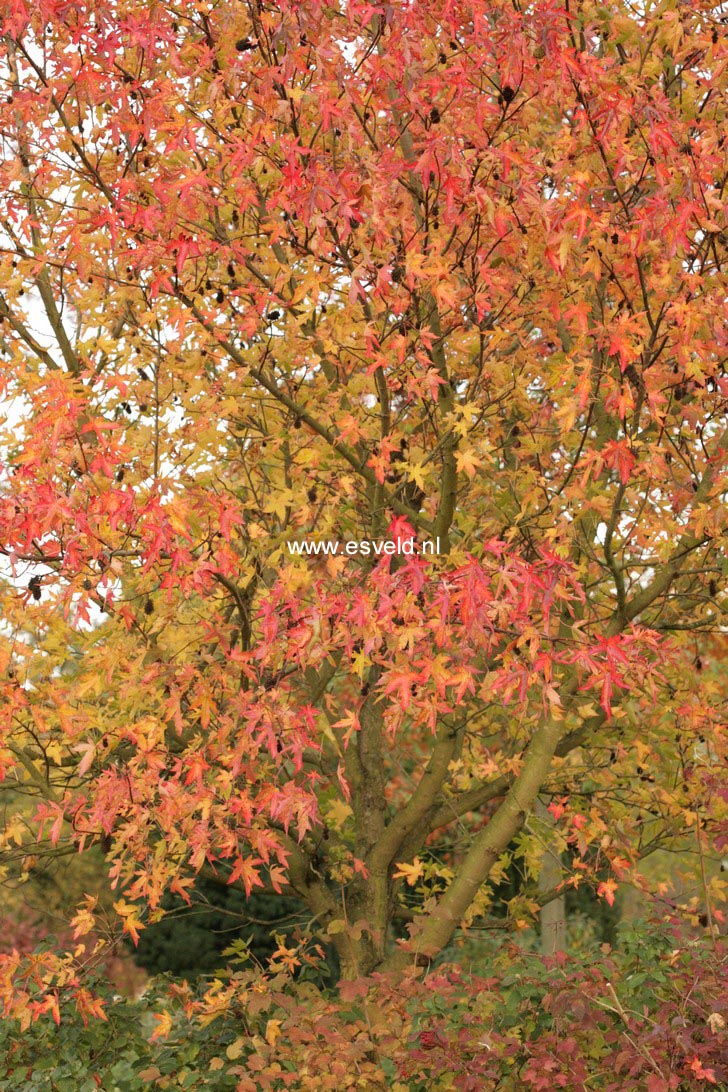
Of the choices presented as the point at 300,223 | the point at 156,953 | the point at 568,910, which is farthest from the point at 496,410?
the point at 568,910

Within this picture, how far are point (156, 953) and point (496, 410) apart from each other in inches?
264

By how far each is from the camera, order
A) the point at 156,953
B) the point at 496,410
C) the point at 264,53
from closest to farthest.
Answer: the point at 264,53 < the point at 496,410 < the point at 156,953

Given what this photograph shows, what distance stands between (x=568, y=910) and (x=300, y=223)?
34.9ft

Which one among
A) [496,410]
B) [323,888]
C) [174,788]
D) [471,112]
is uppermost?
[471,112]

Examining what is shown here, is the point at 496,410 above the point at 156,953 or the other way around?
above

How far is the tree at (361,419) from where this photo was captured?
4.31 meters

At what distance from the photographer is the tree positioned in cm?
431

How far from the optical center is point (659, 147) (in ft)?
14.4

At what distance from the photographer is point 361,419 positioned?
19.6 ft

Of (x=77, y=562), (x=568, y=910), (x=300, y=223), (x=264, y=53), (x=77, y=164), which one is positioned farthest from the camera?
(x=568, y=910)

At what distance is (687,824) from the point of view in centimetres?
654

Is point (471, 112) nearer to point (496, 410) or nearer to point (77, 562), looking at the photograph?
point (496, 410)

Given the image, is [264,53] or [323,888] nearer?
[264,53]

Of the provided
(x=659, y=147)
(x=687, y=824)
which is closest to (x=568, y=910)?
(x=687, y=824)
